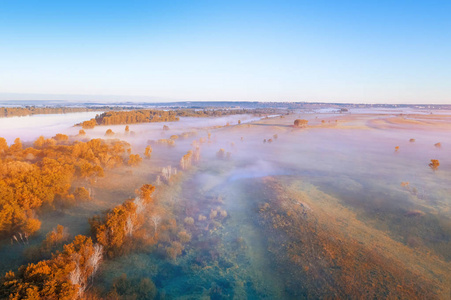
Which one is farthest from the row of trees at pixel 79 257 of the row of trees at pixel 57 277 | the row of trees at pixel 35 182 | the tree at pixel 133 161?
the tree at pixel 133 161

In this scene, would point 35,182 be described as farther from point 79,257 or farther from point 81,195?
point 79,257

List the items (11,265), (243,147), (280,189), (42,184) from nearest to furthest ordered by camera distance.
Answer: (11,265) < (42,184) < (280,189) < (243,147)

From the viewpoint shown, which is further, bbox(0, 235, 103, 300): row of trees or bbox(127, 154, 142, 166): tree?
bbox(127, 154, 142, 166): tree

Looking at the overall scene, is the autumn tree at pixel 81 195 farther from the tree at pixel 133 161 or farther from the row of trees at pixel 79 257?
the tree at pixel 133 161

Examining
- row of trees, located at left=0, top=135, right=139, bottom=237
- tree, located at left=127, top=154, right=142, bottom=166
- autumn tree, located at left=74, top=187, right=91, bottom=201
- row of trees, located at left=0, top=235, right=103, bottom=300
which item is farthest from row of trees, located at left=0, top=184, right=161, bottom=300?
tree, located at left=127, top=154, right=142, bottom=166

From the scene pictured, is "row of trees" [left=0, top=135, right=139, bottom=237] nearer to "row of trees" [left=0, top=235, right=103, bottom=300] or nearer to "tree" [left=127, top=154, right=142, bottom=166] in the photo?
"tree" [left=127, top=154, right=142, bottom=166]

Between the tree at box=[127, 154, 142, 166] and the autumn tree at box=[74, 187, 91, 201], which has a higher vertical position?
the tree at box=[127, 154, 142, 166]

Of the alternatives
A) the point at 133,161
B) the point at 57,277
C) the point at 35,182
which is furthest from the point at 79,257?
the point at 133,161

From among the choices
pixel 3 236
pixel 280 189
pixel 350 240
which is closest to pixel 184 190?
pixel 280 189

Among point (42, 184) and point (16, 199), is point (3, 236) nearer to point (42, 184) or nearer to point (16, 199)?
point (16, 199)

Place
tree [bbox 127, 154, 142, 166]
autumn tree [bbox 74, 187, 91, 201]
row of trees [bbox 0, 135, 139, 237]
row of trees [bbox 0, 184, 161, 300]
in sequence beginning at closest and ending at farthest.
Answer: row of trees [bbox 0, 184, 161, 300] → row of trees [bbox 0, 135, 139, 237] → autumn tree [bbox 74, 187, 91, 201] → tree [bbox 127, 154, 142, 166]

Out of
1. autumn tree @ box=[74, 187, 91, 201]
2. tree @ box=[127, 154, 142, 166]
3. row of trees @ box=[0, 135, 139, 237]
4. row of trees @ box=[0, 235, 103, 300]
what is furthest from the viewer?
tree @ box=[127, 154, 142, 166]
